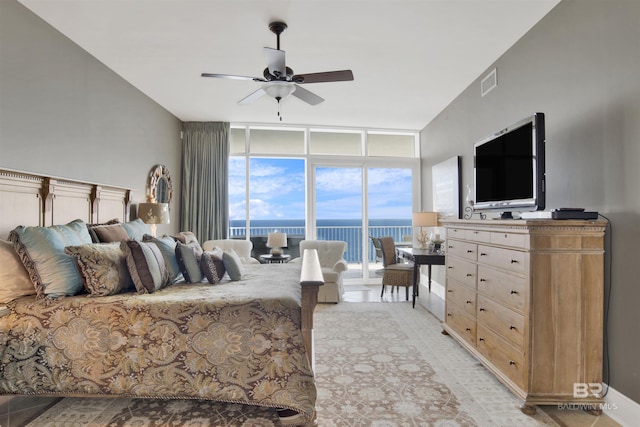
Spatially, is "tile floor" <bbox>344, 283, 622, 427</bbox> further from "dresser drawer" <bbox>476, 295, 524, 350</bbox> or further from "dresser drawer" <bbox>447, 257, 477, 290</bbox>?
"dresser drawer" <bbox>447, 257, 477, 290</bbox>

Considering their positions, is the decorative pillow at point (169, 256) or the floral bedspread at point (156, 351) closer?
the floral bedspread at point (156, 351)

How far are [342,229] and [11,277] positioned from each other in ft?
17.0


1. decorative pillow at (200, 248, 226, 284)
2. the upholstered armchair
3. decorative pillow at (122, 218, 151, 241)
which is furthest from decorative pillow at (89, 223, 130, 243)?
the upholstered armchair

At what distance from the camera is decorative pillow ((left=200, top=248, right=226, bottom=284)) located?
274cm

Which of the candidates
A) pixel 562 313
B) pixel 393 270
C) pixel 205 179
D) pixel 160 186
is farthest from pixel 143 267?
pixel 205 179

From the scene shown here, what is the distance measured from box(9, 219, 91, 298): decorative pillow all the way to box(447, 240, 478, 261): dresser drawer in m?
2.95

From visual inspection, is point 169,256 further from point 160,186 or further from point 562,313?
point 562,313

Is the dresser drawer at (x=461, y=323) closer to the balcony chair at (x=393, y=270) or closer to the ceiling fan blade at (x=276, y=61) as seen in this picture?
the balcony chair at (x=393, y=270)

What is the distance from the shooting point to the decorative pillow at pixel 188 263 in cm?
279

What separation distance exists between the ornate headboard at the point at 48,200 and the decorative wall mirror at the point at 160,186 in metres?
0.92

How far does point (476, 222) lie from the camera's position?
2.77m

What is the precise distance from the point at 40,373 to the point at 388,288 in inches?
188

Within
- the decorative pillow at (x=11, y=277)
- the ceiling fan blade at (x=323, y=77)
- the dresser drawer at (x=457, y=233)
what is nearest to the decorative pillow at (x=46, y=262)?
the decorative pillow at (x=11, y=277)

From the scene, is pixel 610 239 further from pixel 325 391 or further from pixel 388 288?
pixel 388 288
